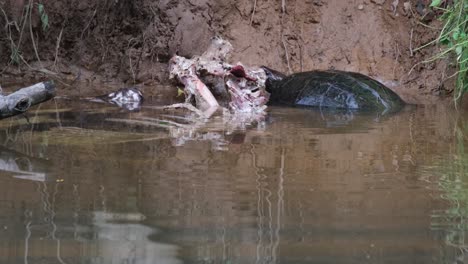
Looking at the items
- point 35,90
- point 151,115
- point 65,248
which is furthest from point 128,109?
point 65,248

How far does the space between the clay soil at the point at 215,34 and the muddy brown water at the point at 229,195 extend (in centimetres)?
329

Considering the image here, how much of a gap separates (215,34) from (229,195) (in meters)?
5.67

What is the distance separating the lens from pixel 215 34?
27.7 ft

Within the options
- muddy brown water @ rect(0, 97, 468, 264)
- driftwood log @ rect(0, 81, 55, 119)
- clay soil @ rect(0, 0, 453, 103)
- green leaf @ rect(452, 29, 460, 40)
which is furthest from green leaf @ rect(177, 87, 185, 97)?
driftwood log @ rect(0, 81, 55, 119)

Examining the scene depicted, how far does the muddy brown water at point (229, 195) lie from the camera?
7.37 ft

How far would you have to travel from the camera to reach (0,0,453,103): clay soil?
Result: 27.0 feet

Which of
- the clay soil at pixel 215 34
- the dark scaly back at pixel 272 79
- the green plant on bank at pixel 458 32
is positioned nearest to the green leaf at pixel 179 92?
the clay soil at pixel 215 34

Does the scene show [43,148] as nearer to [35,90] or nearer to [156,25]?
[35,90]

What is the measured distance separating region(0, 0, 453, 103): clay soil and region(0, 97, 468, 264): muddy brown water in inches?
130

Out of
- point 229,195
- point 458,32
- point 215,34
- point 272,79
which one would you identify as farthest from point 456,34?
point 215,34

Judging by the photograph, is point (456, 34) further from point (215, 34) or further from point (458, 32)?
point (215, 34)

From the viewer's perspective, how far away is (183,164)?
366 centimetres

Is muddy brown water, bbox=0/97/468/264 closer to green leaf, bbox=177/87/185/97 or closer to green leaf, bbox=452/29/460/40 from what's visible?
green leaf, bbox=452/29/460/40

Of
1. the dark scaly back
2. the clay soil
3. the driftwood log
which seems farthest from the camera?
the clay soil
